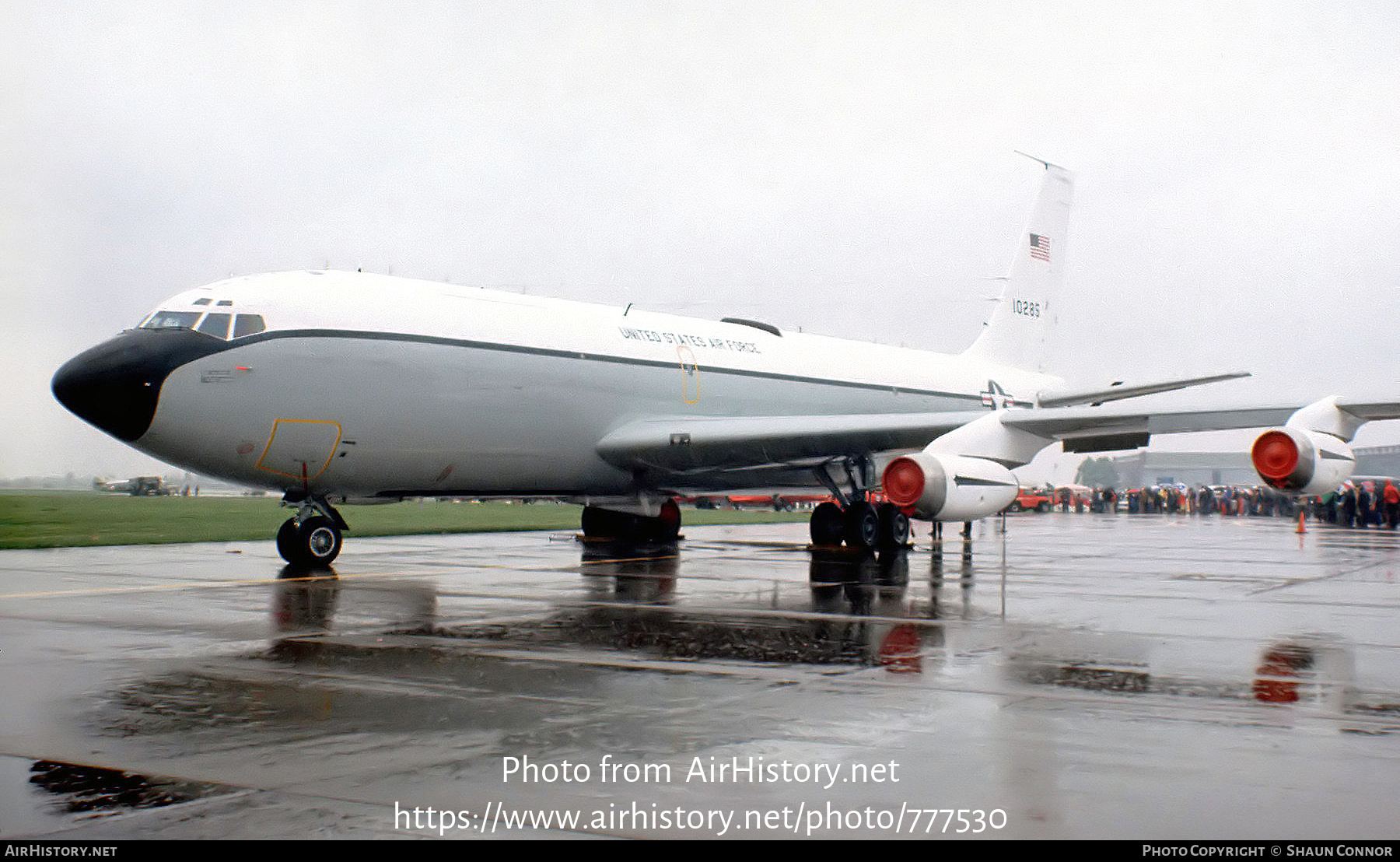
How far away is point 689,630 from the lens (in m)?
9.95

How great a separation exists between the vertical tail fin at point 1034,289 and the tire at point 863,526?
857 centimetres

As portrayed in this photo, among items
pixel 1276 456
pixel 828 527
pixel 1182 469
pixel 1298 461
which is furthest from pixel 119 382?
pixel 1182 469

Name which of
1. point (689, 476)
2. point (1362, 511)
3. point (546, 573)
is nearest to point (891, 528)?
point (689, 476)

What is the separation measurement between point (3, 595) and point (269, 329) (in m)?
4.49

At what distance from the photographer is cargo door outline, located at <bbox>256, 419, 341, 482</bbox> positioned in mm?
14859

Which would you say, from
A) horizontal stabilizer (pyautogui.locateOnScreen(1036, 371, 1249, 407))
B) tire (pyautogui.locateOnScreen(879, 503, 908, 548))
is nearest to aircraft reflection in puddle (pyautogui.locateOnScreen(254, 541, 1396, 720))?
tire (pyautogui.locateOnScreen(879, 503, 908, 548))

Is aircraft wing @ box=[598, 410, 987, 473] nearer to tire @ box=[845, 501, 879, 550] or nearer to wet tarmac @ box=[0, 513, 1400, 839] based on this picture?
tire @ box=[845, 501, 879, 550]

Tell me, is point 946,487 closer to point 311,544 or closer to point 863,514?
point 863,514

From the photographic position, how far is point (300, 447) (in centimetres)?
1505

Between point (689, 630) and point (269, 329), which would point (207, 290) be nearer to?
point (269, 329)

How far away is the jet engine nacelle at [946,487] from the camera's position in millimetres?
14578

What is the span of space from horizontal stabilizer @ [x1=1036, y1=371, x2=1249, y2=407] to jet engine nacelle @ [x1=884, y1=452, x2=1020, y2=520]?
7.83m

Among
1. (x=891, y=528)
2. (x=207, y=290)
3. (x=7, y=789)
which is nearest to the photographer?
(x=7, y=789)

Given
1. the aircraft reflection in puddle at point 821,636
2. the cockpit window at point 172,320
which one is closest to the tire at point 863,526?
the aircraft reflection in puddle at point 821,636
